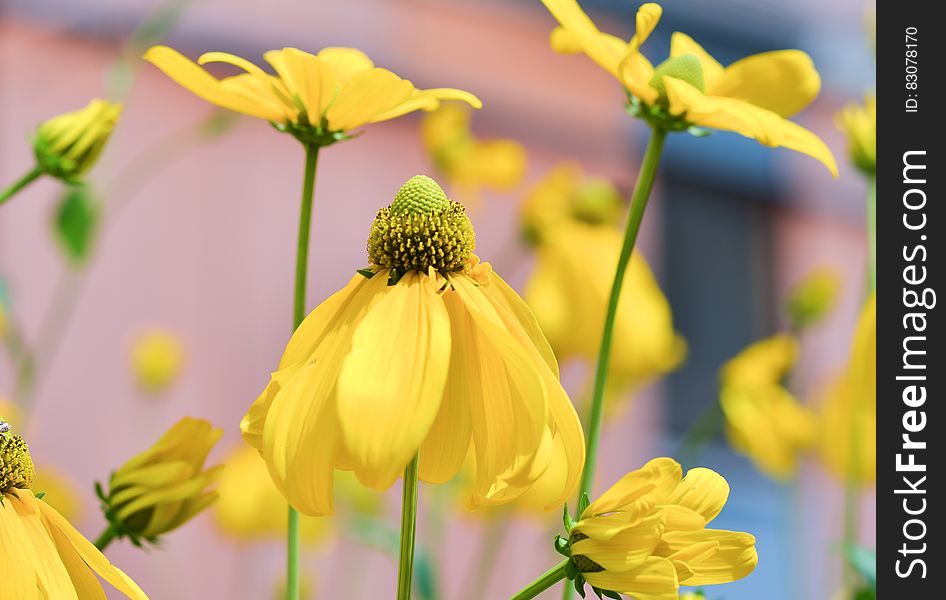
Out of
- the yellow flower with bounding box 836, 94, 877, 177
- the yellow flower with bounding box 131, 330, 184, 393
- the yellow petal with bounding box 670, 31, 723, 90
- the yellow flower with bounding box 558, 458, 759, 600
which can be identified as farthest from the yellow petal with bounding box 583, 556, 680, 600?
the yellow flower with bounding box 131, 330, 184, 393

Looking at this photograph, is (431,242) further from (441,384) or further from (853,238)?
(853,238)

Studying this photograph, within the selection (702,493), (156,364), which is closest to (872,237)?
(702,493)

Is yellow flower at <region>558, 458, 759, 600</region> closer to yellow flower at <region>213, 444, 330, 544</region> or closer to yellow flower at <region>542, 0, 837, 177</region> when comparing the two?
yellow flower at <region>542, 0, 837, 177</region>

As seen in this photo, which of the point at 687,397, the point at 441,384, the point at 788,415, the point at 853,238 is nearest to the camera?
the point at 441,384

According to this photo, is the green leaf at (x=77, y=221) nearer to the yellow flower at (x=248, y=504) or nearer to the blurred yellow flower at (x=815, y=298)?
the yellow flower at (x=248, y=504)

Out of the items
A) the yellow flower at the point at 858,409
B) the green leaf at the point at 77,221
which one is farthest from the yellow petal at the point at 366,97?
the green leaf at the point at 77,221
